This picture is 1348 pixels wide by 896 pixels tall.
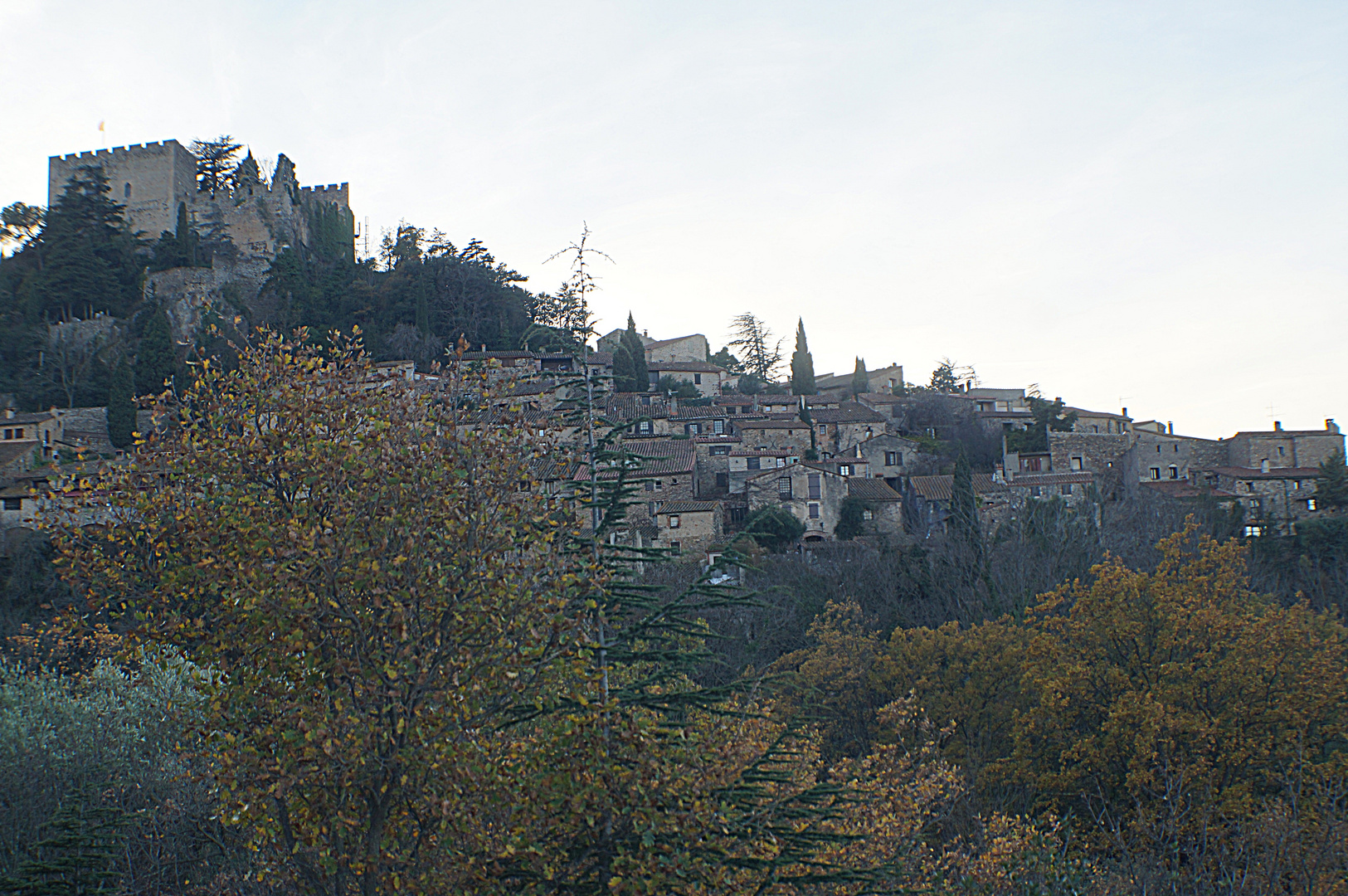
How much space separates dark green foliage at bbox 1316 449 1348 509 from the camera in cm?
5072

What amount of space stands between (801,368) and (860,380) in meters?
8.88

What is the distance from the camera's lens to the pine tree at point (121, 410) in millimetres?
48250

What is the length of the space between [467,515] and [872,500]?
4180 cm

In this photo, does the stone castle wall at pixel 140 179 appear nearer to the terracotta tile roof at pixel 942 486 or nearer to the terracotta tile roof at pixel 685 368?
the terracotta tile roof at pixel 685 368

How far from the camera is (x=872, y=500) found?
49.3m

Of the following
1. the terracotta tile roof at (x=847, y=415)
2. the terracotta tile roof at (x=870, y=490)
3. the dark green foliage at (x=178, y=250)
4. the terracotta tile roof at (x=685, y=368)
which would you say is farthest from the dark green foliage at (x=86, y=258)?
the terracotta tile roof at (x=870, y=490)

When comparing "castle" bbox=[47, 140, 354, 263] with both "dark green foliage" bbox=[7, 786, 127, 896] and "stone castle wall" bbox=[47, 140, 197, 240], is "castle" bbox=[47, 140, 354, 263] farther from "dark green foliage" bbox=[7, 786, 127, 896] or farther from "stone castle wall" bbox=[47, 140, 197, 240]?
"dark green foliage" bbox=[7, 786, 127, 896]

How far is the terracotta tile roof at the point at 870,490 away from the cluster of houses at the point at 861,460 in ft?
0.39

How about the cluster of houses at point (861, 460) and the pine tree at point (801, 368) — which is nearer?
the cluster of houses at point (861, 460)

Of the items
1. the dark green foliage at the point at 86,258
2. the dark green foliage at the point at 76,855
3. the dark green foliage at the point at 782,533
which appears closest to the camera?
the dark green foliage at the point at 76,855

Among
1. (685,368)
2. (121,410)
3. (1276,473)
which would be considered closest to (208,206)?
(121,410)

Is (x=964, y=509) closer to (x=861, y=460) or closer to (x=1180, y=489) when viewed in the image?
(x=861, y=460)

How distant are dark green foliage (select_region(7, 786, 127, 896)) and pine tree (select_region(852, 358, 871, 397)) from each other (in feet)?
244

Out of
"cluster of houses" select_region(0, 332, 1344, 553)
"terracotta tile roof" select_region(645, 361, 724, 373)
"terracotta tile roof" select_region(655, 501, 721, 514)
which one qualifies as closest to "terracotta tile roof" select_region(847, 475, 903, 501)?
"cluster of houses" select_region(0, 332, 1344, 553)
